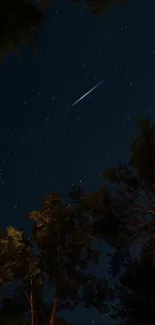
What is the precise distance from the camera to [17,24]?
8.63 ft

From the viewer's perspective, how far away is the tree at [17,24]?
2559mm

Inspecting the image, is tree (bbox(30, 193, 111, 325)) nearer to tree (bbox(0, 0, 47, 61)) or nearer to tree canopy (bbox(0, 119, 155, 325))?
tree canopy (bbox(0, 119, 155, 325))

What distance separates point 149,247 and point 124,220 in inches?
65.7

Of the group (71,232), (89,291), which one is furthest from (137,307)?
(71,232)

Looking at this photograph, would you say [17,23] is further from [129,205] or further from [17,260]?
[17,260]

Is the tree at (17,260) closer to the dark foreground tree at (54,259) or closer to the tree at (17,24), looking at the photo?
the dark foreground tree at (54,259)

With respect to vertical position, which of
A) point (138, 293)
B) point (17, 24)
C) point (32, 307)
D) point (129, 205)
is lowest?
point (32, 307)

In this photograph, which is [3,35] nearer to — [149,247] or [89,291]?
[149,247]

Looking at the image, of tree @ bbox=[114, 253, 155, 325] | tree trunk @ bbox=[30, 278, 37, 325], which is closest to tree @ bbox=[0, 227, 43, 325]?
tree trunk @ bbox=[30, 278, 37, 325]

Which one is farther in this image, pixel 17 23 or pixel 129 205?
pixel 129 205

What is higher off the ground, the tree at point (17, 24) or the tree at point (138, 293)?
the tree at point (17, 24)

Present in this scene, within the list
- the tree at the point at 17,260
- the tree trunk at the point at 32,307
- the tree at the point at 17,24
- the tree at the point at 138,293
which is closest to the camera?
the tree at the point at 17,24

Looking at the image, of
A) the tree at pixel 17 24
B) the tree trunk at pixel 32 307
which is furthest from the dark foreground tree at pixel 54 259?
the tree at pixel 17 24

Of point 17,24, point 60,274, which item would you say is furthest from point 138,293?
point 17,24
